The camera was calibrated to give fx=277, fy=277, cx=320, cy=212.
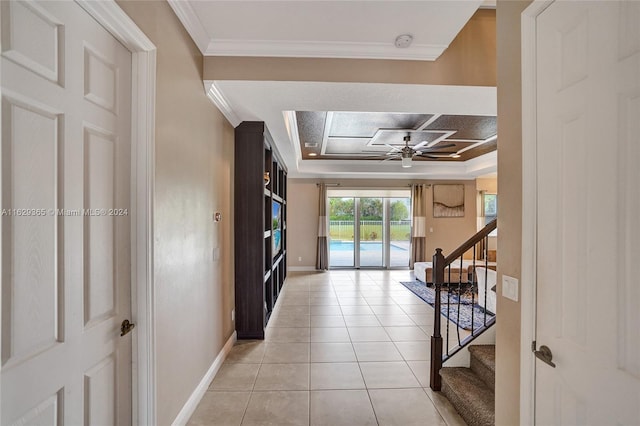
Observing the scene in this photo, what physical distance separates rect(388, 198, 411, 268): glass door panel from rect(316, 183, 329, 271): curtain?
184 cm

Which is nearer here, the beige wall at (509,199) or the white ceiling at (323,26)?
the beige wall at (509,199)

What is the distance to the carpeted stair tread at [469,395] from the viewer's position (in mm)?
1818

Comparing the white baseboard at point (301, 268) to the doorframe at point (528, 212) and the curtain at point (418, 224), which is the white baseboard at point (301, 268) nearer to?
the curtain at point (418, 224)

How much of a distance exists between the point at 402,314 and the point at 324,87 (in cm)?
341

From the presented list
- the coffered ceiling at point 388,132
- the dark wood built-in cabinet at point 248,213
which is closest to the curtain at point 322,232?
the coffered ceiling at point 388,132

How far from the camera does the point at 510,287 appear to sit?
137 cm

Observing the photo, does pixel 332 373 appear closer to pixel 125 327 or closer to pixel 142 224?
pixel 125 327

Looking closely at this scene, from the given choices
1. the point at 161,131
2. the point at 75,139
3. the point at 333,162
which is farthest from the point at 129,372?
the point at 333,162

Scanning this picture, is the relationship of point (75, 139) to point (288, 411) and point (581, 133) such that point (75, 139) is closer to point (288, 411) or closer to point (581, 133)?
point (581, 133)

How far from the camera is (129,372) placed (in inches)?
55.9

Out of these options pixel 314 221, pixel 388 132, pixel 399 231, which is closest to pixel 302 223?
pixel 314 221

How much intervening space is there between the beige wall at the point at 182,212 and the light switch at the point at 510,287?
6.02 ft

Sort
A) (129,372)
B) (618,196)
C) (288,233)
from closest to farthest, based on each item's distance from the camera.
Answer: (618,196) → (129,372) → (288,233)

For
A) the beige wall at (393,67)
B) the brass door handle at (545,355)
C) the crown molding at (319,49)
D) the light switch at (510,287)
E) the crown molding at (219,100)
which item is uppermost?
the crown molding at (319,49)
